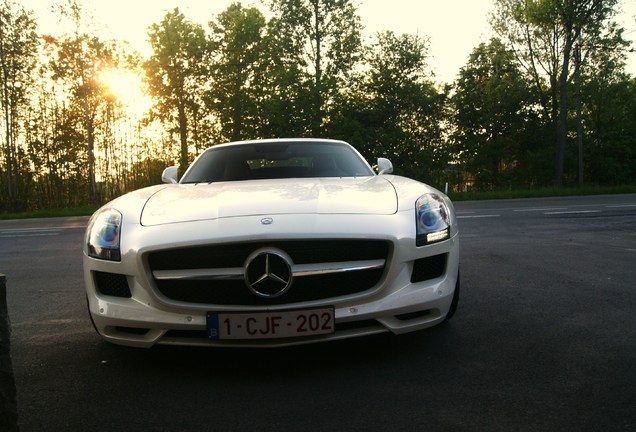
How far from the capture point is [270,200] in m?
2.97

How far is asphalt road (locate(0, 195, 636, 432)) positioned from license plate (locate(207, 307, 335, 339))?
23cm

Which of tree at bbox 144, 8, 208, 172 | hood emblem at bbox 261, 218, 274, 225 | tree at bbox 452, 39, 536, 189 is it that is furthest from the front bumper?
tree at bbox 452, 39, 536, 189

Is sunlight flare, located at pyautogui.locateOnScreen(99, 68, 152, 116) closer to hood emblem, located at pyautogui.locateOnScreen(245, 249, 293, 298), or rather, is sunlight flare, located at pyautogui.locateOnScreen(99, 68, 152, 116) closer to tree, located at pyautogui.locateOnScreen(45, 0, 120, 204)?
tree, located at pyautogui.locateOnScreen(45, 0, 120, 204)

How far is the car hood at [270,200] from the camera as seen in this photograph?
280 centimetres

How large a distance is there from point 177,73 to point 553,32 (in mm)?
19613

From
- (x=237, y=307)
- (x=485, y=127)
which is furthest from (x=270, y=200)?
(x=485, y=127)

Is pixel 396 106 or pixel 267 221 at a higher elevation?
pixel 396 106

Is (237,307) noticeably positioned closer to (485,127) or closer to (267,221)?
(267,221)

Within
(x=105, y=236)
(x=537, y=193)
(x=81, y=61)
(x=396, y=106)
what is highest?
(x=81, y=61)

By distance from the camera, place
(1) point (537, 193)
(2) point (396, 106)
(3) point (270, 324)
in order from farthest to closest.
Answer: (2) point (396, 106) → (1) point (537, 193) → (3) point (270, 324)

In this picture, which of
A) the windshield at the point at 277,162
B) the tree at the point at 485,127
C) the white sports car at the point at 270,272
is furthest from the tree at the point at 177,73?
the white sports car at the point at 270,272

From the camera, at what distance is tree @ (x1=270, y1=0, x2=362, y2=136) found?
95.0 feet

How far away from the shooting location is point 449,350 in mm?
2869

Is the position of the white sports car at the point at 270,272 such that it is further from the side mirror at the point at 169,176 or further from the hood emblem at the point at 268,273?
the side mirror at the point at 169,176
